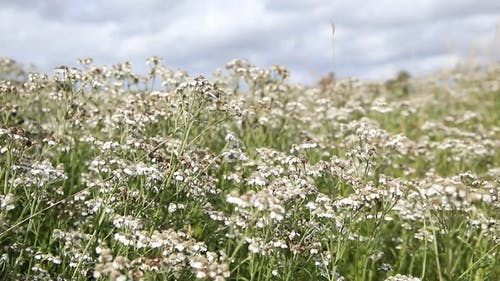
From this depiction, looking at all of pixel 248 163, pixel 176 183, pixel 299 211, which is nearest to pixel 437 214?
pixel 299 211

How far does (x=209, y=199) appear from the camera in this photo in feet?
19.5

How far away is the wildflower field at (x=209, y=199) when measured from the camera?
440cm

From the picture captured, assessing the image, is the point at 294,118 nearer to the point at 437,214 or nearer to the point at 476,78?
the point at 437,214

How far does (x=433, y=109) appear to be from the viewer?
15.0 m

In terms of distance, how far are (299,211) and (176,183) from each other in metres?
1.20

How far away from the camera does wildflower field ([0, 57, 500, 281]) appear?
4398 mm

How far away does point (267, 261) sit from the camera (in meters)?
4.98

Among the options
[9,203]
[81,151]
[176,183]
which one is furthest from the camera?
[81,151]

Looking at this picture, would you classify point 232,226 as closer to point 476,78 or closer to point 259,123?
point 259,123

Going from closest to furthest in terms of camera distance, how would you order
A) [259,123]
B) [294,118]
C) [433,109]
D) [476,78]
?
[259,123] → [294,118] → [433,109] → [476,78]

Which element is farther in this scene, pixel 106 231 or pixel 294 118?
pixel 294 118

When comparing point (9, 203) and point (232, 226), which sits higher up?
point (9, 203)

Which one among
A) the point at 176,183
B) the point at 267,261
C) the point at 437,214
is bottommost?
the point at 267,261

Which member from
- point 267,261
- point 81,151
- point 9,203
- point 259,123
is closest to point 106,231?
point 9,203
